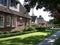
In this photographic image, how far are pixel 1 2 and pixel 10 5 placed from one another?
120 inches

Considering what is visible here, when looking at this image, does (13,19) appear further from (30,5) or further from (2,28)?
(30,5)

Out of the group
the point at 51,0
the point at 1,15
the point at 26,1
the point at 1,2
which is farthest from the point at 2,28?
the point at 51,0

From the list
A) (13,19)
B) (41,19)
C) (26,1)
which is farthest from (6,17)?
(41,19)

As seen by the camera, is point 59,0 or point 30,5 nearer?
point 59,0

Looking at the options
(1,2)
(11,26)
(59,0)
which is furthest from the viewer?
(11,26)

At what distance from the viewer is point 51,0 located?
583 inches

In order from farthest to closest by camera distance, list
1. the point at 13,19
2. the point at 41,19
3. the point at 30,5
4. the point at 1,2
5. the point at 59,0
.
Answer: the point at 41,19
the point at 13,19
the point at 1,2
the point at 30,5
the point at 59,0

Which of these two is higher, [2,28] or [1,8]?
[1,8]

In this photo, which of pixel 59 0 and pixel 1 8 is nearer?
pixel 59 0

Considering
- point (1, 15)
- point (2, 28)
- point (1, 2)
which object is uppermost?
point (1, 2)

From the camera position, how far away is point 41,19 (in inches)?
4545

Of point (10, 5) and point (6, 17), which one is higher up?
point (10, 5)

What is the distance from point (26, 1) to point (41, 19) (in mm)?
96531

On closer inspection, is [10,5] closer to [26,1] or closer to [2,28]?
[2,28]
